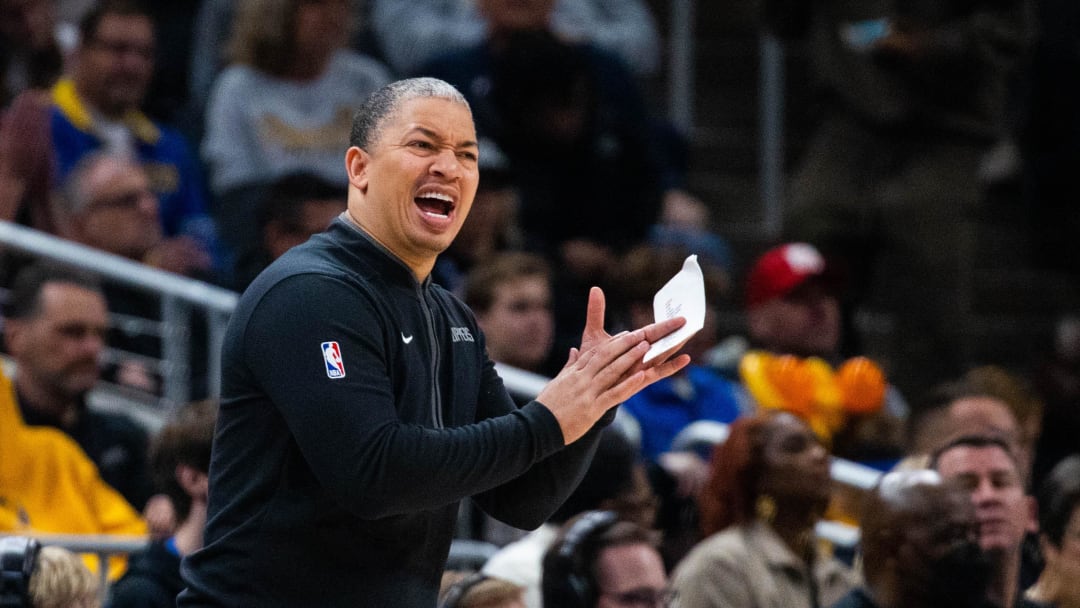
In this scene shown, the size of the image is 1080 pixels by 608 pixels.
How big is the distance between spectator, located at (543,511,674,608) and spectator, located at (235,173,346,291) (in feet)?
7.19

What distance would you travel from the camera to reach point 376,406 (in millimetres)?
2717

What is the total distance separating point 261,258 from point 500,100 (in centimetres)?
137

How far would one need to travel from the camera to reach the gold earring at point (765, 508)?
4.86m

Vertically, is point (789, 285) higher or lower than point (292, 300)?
lower

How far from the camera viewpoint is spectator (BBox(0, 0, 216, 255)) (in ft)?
21.6

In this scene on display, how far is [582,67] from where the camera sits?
7.30 metres

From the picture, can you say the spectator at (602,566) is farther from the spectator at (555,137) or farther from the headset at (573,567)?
the spectator at (555,137)

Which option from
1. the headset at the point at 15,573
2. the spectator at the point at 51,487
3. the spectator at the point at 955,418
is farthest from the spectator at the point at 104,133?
the headset at the point at 15,573

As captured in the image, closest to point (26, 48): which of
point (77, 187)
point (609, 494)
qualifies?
point (77, 187)

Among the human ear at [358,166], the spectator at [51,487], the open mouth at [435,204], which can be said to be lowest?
the spectator at [51,487]

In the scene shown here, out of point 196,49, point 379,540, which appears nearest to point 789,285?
point 196,49

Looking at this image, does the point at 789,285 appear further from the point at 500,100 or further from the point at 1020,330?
the point at 1020,330

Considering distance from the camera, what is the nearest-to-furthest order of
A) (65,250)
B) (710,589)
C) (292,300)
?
(292,300), (710,589), (65,250)

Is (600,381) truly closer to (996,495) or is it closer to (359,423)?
(359,423)
